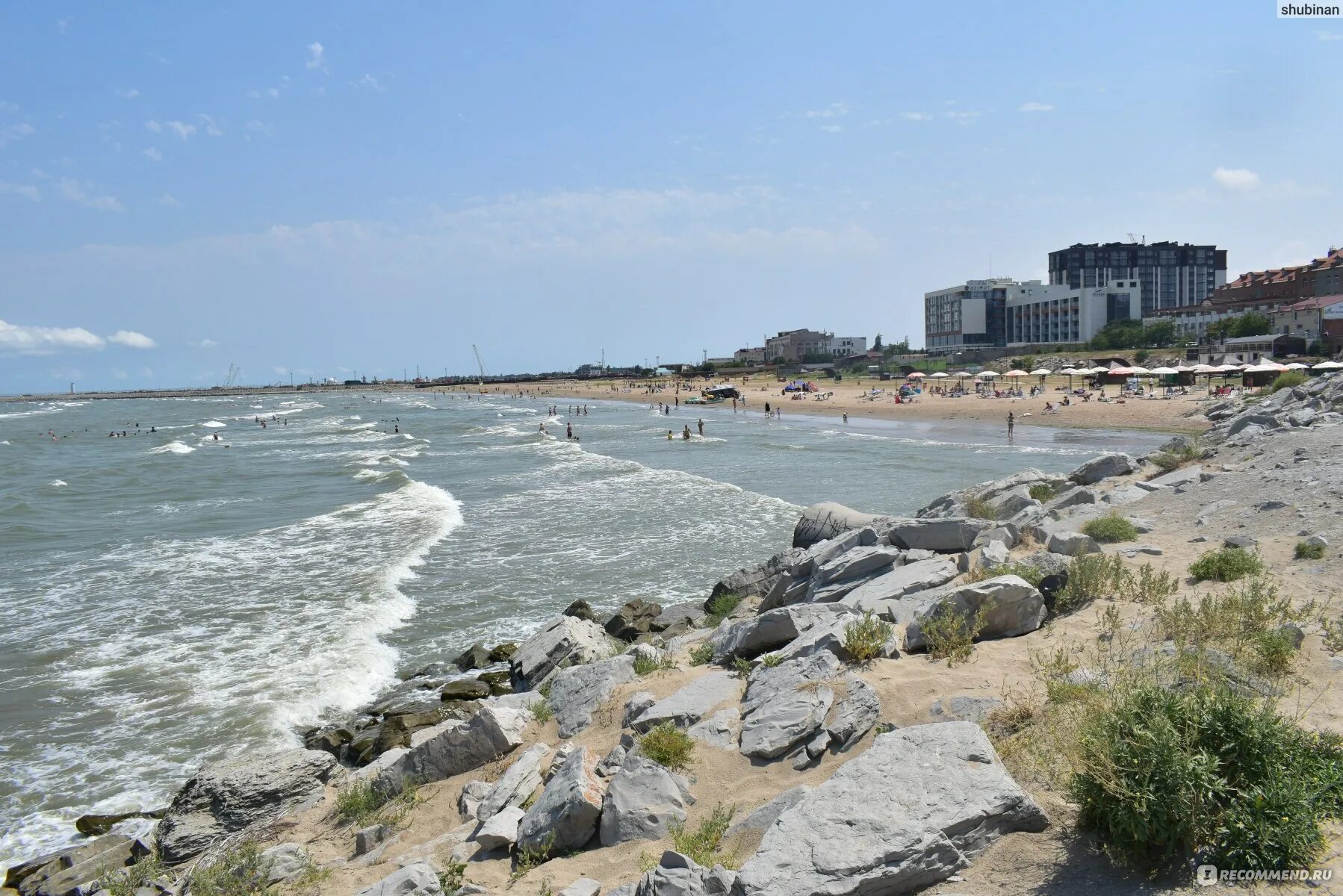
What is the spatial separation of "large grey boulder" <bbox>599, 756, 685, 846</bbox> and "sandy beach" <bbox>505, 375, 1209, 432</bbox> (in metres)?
46.1

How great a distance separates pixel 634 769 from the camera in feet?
22.4

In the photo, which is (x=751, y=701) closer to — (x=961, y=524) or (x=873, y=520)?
(x=961, y=524)

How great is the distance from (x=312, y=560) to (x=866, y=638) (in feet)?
59.5

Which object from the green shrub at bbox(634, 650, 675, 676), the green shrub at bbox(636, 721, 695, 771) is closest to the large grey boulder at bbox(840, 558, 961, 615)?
the green shrub at bbox(634, 650, 675, 676)

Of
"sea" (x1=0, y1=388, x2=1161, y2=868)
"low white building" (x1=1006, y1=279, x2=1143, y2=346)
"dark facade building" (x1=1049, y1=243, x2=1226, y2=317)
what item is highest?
"dark facade building" (x1=1049, y1=243, x2=1226, y2=317)

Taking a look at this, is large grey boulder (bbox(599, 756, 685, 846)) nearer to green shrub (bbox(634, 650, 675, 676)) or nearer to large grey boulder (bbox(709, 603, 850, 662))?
large grey boulder (bbox(709, 603, 850, 662))

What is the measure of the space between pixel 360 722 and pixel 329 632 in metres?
4.27

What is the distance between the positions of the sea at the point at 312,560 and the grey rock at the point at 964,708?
903 centimetres

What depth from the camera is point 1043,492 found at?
17.8 metres

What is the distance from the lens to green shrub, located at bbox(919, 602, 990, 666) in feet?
25.7

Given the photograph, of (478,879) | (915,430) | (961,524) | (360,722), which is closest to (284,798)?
(360,722)

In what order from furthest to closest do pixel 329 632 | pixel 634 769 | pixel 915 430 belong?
pixel 915 430 → pixel 329 632 → pixel 634 769

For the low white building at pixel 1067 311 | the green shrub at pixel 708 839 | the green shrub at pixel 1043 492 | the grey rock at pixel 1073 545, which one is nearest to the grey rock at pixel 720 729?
the green shrub at pixel 708 839

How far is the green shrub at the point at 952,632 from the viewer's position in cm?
783
